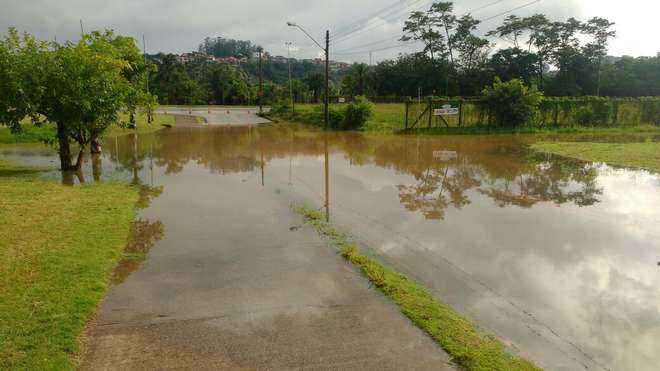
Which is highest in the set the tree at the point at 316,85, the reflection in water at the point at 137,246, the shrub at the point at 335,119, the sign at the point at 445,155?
the tree at the point at 316,85

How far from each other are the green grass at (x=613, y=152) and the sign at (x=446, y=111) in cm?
632

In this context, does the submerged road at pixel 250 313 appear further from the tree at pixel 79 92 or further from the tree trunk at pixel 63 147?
the tree trunk at pixel 63 147

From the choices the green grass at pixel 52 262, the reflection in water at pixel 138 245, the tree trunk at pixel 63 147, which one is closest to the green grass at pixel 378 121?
the tree trunk at pixel 63 147

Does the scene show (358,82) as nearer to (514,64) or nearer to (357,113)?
(514,64)

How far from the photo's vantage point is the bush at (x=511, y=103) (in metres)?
30.9

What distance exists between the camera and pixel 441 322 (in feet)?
19.6

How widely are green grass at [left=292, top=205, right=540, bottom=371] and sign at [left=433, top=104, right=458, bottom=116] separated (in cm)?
2373

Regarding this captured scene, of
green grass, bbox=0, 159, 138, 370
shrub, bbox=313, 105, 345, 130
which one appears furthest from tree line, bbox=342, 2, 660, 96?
green grass, bbox=0, 159, 138, 370

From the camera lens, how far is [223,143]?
26.1 m

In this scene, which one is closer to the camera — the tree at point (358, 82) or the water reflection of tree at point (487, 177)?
the water reflection of tree at point (487, 177)

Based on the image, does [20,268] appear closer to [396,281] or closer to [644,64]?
[396,281]

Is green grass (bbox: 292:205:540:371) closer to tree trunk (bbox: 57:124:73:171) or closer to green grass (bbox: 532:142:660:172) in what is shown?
tree trunk (bbox: 57:124:73:171)

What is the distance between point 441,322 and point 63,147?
14.9m

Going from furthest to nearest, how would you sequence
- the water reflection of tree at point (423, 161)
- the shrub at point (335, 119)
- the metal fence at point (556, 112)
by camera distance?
the shrub at point (335, 119) < the metal fence at point (556, 112) < the water reflection of tree at point (423, 161)
